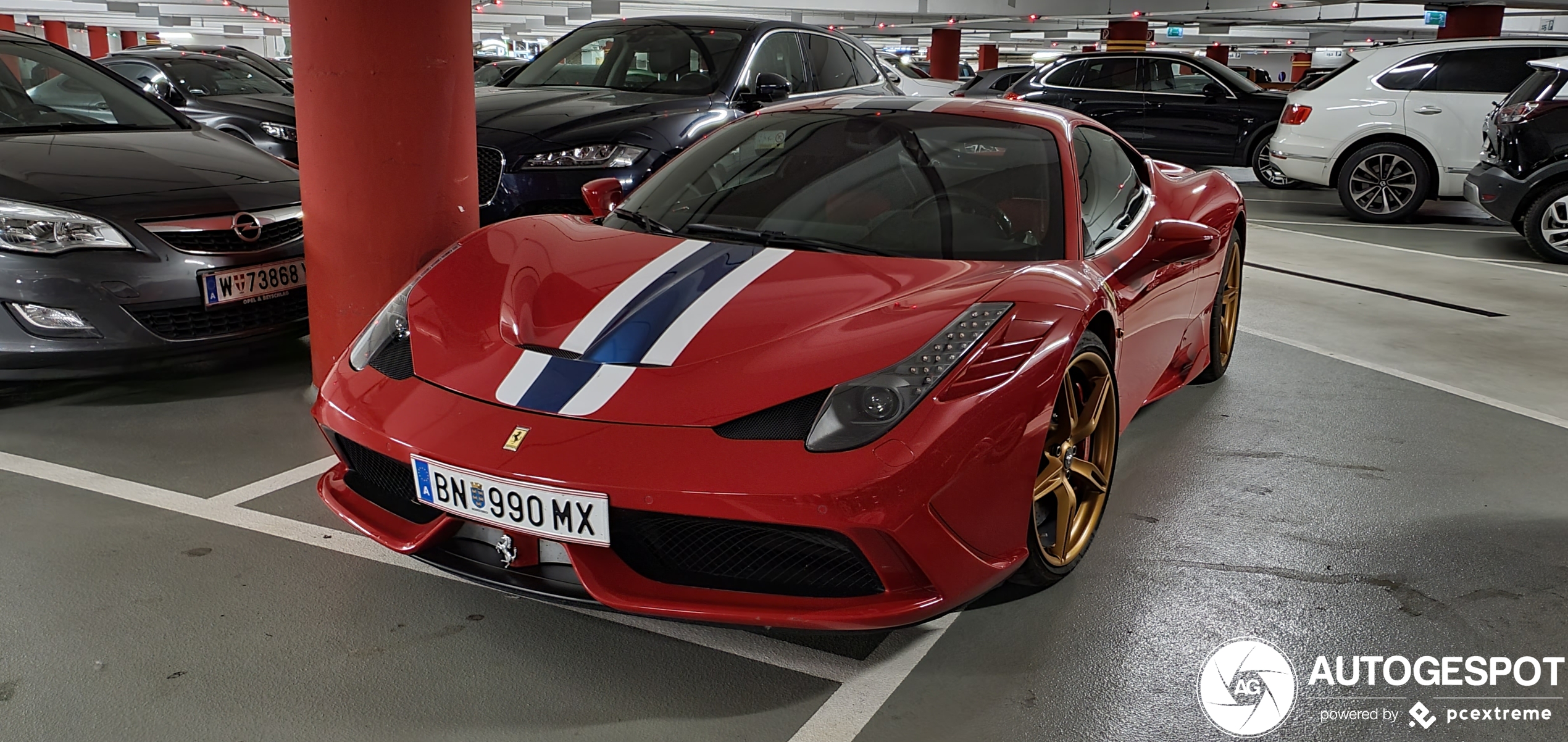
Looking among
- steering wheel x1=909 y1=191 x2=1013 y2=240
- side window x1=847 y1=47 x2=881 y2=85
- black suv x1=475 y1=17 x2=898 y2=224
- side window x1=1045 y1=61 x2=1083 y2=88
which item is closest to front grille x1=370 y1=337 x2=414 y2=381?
steering wheel x1=909 y1=191 x2=1013 y2=240

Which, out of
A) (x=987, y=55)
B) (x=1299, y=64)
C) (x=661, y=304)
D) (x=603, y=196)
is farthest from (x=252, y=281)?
(x=1299, y=64)

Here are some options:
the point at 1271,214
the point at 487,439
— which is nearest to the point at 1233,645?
the point at 487,439

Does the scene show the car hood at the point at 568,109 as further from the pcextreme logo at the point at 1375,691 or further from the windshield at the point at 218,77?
the windshield at the point at 218,77

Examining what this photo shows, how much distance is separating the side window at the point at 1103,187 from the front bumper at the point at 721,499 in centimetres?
102

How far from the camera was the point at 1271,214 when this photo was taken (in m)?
9.95

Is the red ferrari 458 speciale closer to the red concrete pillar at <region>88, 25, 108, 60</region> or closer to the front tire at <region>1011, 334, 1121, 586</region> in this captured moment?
the front tire at <region>1011, 334, 1121, 586</region>

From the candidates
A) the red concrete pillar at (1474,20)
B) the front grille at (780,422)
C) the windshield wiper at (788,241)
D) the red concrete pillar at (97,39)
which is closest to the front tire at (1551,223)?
the windshield wiper at (788,241)

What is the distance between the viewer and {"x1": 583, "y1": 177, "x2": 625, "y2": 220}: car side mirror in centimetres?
341

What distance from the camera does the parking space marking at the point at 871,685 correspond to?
212 centimetres

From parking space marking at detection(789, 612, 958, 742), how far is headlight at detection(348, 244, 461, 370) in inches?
48.2

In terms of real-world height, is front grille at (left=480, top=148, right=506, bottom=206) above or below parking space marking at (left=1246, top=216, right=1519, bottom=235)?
above

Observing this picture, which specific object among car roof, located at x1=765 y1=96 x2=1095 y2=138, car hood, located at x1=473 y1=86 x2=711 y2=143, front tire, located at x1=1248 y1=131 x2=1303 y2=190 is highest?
car roof, located at x1=765 y1=96 x2=1095 y2=138

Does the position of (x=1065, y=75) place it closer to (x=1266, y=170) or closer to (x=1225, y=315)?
(x=1266, y=170)

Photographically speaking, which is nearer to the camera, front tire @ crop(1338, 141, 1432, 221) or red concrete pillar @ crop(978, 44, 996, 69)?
front tire @ crop(1338, 141, 1432, 221)
